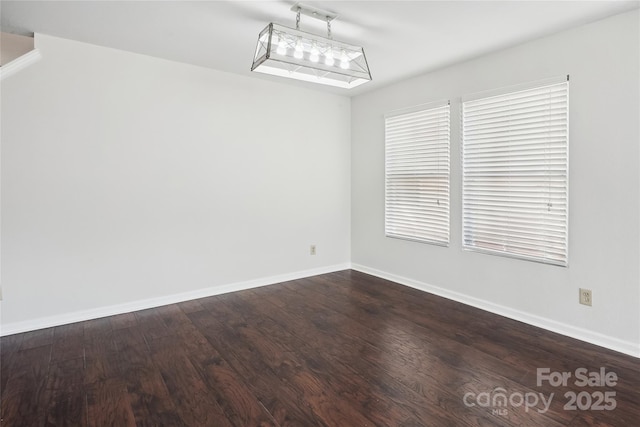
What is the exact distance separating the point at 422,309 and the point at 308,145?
245 cm

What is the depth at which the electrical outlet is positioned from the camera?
8.79ft

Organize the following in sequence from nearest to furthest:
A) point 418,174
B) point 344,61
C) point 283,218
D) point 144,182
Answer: point 344,61 → point 144,182 → point 418,174 → point 283,218

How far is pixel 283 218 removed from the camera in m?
4.34

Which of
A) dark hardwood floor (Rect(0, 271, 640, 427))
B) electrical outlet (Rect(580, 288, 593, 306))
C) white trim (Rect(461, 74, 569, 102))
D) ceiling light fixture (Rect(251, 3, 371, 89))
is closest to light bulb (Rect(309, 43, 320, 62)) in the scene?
ceiling light fixture (Rect(251, 3, 371, 89))

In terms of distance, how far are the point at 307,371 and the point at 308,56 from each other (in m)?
2.29

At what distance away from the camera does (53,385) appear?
7.04 ft

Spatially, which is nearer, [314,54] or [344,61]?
[314,54]

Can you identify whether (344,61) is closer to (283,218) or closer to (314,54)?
(314,54)

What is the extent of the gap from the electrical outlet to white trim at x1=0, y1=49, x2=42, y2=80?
480cm

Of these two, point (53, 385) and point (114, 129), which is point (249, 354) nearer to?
point (53, 385)

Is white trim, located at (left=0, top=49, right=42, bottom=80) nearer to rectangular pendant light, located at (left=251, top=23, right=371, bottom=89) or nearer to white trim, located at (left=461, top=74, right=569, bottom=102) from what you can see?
rectangular pendant light, located at (left=251, top=23, right=371, bottom=89)

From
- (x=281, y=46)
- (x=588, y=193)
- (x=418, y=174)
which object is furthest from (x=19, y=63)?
(x=588, y=193)

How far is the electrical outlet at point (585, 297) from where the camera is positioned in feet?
8.79

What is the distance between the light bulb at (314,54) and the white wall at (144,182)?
153 cm
